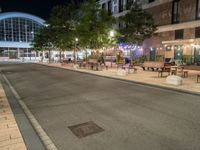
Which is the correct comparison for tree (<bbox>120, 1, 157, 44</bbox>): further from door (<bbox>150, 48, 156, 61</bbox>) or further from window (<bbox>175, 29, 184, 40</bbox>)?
door (<bbox>150, 48, 156, 61</bbox>)

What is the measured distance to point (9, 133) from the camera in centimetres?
459

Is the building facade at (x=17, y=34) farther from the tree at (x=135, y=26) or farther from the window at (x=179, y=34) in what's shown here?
the tree at (x=135, y=26)

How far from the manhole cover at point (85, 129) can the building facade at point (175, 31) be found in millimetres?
17703

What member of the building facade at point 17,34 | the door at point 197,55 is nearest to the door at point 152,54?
the door at point 197,55

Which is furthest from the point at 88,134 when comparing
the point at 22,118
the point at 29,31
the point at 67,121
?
the point at 29,31

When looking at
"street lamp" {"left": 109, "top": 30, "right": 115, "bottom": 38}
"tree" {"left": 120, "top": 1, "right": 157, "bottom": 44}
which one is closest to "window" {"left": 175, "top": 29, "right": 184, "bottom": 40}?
"tree" {"left": 120, "top": 1, "right": 157, "bottom": 44}

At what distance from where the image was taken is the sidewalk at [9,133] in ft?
13.0

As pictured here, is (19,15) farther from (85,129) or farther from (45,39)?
(85,129)

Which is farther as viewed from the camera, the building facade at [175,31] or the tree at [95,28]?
the tree at [95,28]

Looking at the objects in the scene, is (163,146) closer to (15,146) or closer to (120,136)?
(120,136)

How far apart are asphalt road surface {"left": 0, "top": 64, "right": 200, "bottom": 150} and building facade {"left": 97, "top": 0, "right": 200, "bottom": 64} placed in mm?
14708

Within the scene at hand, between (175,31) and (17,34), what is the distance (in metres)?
61.8

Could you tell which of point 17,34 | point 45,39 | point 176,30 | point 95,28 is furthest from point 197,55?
point 17,34

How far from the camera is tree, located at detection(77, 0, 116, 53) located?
77.9ft
